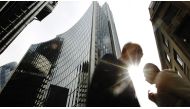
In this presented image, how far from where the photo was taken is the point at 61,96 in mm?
44594

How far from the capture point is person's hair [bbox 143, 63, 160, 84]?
10.6 feet

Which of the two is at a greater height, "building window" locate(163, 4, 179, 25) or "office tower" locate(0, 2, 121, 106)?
"office tower" locate(0, 2, 121, 106)

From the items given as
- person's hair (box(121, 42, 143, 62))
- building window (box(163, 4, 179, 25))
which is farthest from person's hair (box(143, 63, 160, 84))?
building window (box(163, 4, 179, 25))

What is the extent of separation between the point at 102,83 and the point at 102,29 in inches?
3368

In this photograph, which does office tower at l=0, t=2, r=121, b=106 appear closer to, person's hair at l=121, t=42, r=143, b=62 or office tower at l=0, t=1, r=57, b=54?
office tower at l=0, t=1, r=57, b=54

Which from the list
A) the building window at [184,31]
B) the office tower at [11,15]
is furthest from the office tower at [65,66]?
the building window at [184,31]

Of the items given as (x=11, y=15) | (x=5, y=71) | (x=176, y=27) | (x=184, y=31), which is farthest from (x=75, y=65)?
(x=5, y=71)

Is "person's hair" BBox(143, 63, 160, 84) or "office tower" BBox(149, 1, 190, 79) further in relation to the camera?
"office tower" BBox(149, 1, 190, 79)

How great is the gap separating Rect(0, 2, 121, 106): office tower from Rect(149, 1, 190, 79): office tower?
18846 millimetres

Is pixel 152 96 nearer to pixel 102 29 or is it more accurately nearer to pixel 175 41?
pixel 175 41

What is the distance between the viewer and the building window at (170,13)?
16.4 metres

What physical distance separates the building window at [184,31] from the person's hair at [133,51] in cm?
1336

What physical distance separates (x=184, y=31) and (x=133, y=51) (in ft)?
47.5

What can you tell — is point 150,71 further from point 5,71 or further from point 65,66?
point 5,71
